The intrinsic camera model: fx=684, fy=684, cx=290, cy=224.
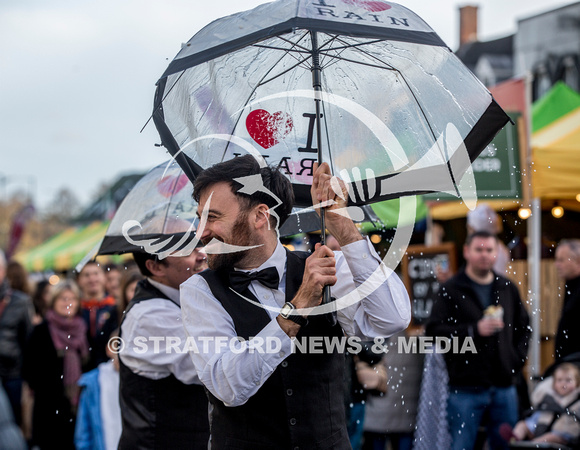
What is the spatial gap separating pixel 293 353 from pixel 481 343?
3150 millimetres

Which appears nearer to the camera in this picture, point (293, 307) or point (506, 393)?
point (293, 307)

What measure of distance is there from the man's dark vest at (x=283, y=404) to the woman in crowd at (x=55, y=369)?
4.29 metres

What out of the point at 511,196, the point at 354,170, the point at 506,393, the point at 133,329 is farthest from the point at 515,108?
the point at 133,329

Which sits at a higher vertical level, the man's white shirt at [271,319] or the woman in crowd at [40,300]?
the man's white shirt at [271,319]

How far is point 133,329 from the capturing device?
3.17m

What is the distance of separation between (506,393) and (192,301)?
355 centimetres

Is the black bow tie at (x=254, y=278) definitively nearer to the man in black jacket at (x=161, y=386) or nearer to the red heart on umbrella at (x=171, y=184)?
the man in black jacket at (x=161, y=386)

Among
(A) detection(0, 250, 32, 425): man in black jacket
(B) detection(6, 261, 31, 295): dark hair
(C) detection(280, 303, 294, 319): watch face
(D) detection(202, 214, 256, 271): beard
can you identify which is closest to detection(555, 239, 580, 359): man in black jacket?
(D) detection(202, 214, 256, 271): beard

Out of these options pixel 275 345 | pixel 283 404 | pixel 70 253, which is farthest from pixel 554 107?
pixel 70 253

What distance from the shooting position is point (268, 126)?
2.81 m

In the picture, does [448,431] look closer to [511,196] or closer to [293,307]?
[511,196]

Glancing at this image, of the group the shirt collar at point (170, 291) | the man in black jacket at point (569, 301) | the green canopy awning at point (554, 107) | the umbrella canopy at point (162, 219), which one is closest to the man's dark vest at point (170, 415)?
the shirt collar at point (170, 291)

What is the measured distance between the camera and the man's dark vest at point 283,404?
7.61ft

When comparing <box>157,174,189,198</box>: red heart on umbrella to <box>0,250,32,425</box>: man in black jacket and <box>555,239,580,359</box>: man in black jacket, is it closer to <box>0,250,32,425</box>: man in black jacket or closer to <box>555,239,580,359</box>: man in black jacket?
<box>555,239,580,359</box>: man in black jacket
